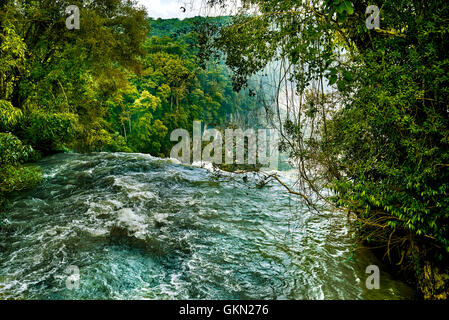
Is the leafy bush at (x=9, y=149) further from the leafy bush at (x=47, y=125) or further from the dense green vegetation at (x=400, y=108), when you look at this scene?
the dense green vegetation at (x=400, y=108)

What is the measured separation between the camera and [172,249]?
4164 millimetres

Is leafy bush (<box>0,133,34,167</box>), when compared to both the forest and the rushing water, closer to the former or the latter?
the forest

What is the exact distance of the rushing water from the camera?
316cm

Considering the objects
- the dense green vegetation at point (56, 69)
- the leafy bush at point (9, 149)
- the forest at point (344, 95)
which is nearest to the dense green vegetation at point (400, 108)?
the forest at point (344, 95)

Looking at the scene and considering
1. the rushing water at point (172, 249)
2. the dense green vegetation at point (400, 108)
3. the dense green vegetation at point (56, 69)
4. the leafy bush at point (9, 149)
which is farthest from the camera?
the dense green vegetation at point (56, 69)

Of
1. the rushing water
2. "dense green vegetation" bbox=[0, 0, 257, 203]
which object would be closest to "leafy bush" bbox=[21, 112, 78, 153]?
"dense green vegetation" bbox=[0, 0, 257, 203]

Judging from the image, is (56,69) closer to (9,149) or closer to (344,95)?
(9,149)

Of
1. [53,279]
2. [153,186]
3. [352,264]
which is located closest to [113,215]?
[53,279]

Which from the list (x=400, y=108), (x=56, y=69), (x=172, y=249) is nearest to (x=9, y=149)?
(x=172, y=249)

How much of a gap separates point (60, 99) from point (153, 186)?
4.87 metres

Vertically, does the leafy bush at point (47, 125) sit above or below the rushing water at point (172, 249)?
above

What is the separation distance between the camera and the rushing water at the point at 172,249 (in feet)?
10.4

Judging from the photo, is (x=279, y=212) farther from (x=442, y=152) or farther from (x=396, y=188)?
(x=442, y=152)
